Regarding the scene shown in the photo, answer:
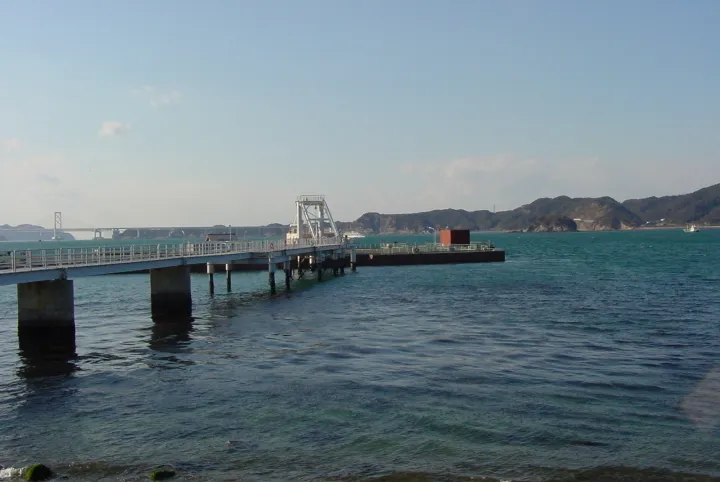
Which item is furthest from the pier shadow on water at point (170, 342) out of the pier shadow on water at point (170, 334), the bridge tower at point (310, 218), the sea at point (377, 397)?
the bridge tower at point (310, 218)

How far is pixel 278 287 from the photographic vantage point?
2896 inches

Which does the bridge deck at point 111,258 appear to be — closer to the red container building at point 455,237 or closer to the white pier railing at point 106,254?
the white pier railing at point 106,254

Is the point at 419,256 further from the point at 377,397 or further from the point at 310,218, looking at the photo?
the point at 377,397

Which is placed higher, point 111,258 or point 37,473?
point 111,258

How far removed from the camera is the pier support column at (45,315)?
34188 mm

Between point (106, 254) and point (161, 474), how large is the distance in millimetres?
28356

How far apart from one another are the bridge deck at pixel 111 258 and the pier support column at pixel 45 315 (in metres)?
0.99

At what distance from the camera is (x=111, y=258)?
42.1m

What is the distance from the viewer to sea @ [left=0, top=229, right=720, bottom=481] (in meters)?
17.8

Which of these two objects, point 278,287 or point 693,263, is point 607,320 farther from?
point 693,263

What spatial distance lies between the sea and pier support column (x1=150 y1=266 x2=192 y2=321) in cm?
111

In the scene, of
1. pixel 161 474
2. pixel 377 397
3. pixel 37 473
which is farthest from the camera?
pixel 377 397

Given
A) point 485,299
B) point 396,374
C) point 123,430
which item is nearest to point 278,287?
point 485,299

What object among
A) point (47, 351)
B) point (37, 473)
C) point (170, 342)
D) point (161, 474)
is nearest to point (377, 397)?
point (161, 474)
